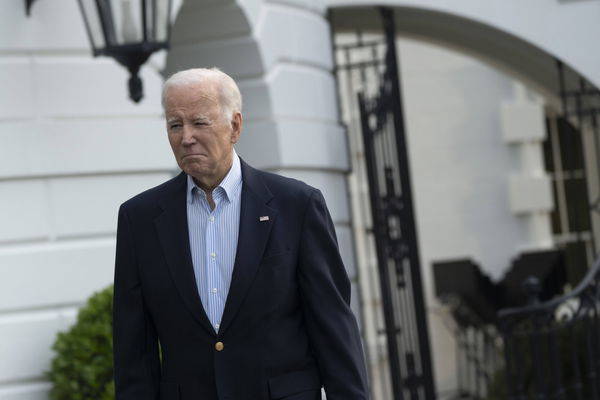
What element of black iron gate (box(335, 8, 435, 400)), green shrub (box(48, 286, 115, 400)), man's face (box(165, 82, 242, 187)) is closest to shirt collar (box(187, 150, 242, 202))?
man's face (box(165, 82, 242, 187))

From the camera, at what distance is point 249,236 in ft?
13.9

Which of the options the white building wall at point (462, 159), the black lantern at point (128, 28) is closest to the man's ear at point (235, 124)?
the black lantern at point (128, 28)

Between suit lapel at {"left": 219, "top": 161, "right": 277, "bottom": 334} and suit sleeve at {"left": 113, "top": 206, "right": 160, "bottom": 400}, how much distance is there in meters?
0.28

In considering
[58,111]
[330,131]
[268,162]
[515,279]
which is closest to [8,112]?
[58,111]

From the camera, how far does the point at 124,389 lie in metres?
4.24

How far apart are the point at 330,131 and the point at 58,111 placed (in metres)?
2.59

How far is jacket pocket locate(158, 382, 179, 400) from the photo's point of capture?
4.19 meters

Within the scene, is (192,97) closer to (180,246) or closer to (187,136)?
(187,136)

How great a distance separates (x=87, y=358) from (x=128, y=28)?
1.59 m

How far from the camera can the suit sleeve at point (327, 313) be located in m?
4.20

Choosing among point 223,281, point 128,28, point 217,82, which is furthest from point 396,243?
point 217,82

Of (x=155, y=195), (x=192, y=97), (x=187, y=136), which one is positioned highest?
(x=192, y=97)

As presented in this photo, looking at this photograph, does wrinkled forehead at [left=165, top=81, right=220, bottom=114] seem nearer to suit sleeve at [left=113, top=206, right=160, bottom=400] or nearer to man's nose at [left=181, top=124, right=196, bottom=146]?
man's nose at [left=181, top=124, right=196, bottom=146]

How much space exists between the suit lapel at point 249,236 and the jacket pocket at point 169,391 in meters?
0.22
